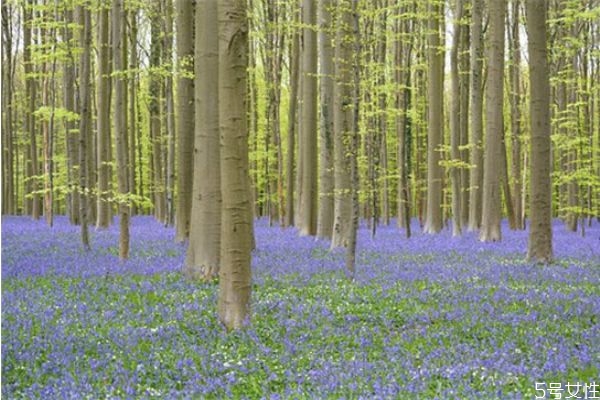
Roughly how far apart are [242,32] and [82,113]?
10153 mm

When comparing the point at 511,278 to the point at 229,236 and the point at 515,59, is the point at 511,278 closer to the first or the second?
the point at 229,236

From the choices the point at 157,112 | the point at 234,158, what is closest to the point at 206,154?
the point at 234,158

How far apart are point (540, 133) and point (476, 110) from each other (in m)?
8.99

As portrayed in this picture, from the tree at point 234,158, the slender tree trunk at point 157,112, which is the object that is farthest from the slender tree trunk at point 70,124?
the tree at point 234,158

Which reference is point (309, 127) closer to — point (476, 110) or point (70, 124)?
point (476, 110)

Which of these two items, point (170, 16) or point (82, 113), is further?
point (170, 16)

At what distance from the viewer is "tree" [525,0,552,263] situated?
53.1 ft

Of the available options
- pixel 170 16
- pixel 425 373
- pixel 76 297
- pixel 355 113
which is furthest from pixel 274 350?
pixel 170 16

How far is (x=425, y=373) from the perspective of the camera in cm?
716

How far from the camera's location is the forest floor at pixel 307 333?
6.86 metres

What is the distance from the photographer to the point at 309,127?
2486cm

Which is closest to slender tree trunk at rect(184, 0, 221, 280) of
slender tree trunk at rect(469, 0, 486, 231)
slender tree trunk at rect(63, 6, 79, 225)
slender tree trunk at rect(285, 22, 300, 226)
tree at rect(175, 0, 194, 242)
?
tree at rect(175, 0, 194, 242)

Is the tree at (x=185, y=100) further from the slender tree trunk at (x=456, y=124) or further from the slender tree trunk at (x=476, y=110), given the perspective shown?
the slender tree trunk at (x=456, y=124)

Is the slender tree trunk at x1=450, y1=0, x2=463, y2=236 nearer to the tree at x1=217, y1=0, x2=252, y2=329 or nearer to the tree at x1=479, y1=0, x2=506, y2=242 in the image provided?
the tree at x1=479, y1=0, x2=506, y2=242
